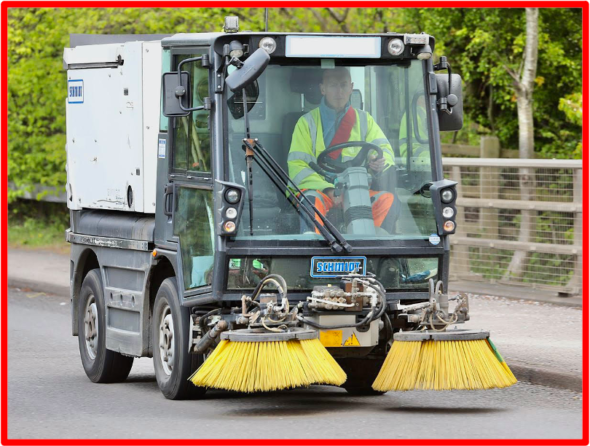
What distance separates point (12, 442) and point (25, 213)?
20.8 m

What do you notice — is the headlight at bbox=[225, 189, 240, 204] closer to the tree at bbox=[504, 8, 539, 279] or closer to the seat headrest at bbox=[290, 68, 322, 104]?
the seat headrest at bbox=[290, 68, 322, 104]

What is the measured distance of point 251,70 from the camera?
867 centimetres

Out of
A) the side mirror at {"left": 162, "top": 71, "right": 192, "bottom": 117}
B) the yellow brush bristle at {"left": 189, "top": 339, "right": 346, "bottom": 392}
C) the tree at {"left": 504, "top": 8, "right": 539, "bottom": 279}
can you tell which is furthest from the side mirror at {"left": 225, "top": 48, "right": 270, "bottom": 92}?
the tree at {"left": 504, "top": 8, "right": 539, "bottom": 279}

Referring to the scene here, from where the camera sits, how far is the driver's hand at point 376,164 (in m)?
9.25

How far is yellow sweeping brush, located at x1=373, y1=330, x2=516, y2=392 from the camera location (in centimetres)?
862

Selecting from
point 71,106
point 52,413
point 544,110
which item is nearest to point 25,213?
point 544,110

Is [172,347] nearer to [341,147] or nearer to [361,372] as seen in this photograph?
[361,372]

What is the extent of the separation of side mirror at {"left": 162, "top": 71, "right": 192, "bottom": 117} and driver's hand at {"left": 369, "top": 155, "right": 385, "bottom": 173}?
50.5 inches

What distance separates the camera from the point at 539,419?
343 inches

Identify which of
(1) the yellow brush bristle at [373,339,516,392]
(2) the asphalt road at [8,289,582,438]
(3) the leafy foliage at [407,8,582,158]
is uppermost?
(3) the leafy foliage at [407,8,582,158]

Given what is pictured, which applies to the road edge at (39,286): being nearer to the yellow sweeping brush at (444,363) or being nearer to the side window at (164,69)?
the side window at (164,69)

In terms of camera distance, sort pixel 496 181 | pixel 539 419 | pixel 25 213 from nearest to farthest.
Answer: pixel 539 419, pixel 496 181, pixel 25 213

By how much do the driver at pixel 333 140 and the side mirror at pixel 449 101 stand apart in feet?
1.73

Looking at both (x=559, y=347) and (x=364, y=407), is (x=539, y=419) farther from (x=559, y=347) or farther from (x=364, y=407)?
(x=559, y=347)
